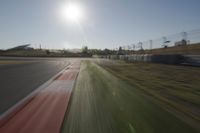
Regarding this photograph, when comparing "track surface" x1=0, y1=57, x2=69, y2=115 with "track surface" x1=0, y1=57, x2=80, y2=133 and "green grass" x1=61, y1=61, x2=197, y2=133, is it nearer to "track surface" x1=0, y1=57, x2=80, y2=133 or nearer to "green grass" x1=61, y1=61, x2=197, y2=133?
"track surface" x1=0, y1=57, x2=80, y2=133

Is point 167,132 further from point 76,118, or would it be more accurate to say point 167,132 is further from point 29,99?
point 29,99

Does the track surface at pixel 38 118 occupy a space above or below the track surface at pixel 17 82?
above

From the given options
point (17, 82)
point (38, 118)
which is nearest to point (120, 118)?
point (38, 118)

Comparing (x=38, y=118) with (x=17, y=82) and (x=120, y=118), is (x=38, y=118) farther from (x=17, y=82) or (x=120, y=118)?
(x=17, y=82)

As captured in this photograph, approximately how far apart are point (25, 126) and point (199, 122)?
13.6 ft

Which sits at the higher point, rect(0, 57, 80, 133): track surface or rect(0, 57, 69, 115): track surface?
rect(0, 57, 80, 133): track surface

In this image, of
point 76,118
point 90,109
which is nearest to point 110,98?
point 90,109

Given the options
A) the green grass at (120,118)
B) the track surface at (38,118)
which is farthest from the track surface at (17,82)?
the green grass at (120,118)

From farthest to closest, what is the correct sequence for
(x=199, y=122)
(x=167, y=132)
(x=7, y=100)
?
(x=7, y=100)
(x=199, y=122)
(x=167, y=132)

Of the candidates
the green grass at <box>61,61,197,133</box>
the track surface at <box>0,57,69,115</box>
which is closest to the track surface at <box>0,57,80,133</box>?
the green grass at <box>61,61,197,133</box>

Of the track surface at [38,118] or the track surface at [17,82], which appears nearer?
the track surface at [38,118]

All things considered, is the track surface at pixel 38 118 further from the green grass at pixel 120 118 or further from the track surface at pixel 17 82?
the track surface at pixel 17 82

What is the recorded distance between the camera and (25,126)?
14.4 ft

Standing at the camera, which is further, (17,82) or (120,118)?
(17,82)
